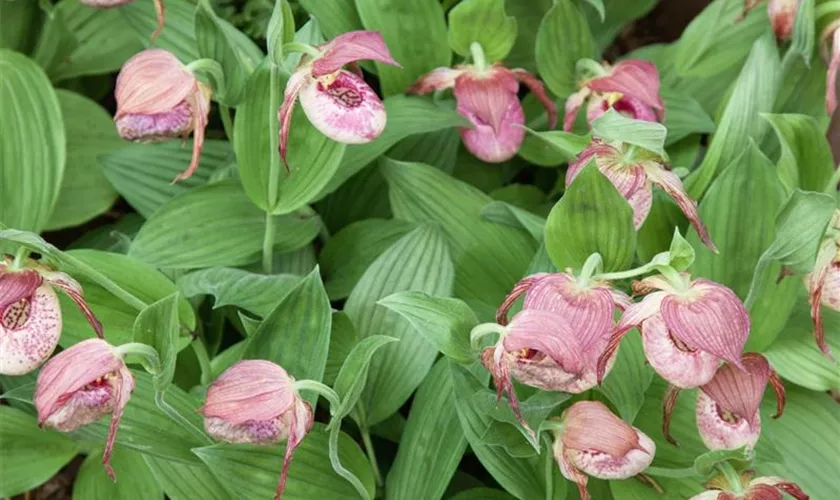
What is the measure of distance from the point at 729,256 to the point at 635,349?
0.18 meters

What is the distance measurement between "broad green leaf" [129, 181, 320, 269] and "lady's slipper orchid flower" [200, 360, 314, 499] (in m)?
0.38

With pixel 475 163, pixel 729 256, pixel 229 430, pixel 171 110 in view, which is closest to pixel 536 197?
pixel 475 163

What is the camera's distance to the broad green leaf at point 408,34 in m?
1.39

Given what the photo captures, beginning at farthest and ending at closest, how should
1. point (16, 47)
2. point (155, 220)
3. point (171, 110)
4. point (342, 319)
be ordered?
point (16, 47), point (155, 220), point (342, 319), point (171, 110)

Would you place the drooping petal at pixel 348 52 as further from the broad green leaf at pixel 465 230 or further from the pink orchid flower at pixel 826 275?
the pink orchid flower at pixel 826 275

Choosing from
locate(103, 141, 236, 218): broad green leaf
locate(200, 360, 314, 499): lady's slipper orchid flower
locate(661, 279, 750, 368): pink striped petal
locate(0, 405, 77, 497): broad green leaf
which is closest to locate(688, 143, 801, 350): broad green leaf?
locate(661, 279, 750, 368): pink striped petal

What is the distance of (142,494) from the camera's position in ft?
4.13

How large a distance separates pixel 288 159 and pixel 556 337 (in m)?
0.53

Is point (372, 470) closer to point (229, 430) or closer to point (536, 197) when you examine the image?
point (229, 430)

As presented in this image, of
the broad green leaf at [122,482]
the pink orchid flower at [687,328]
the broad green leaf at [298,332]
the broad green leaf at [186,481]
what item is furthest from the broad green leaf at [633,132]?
the broad green leaf at [122,482]

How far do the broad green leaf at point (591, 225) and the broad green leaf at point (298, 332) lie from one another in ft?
0.84

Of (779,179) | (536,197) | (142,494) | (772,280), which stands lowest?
(142,494)

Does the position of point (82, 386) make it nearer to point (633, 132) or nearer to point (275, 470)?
point (275, 470)

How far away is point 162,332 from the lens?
0.98 m
